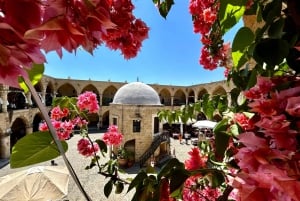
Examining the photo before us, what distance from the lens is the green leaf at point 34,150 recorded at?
2.19 ft

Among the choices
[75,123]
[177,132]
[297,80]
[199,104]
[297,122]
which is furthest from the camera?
[177,132]

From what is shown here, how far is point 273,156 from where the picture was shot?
41 cm

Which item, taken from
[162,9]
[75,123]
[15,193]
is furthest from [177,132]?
[162,9]

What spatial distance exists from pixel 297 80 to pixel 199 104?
1.42 m

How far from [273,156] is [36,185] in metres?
5.78

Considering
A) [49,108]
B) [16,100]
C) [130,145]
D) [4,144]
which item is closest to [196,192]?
[130,145]

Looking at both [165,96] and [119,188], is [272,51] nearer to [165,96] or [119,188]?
[119,188]

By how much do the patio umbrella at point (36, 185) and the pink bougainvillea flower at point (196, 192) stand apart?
4.33 meters

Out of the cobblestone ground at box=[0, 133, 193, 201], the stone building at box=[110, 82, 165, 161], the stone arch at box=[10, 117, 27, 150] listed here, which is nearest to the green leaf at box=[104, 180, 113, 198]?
the cobblestone ground at box=[0, 133, 193, 201]

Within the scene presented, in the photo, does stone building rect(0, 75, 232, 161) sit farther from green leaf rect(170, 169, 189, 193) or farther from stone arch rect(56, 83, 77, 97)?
green leaf rect(170, 169, 189, 193)

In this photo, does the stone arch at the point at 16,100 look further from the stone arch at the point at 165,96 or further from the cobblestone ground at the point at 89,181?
the stone arch at the point at 165,96

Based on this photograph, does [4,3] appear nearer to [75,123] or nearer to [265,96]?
[265,96]

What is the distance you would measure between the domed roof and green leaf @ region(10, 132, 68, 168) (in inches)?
492

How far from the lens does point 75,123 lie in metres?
2.21
